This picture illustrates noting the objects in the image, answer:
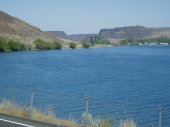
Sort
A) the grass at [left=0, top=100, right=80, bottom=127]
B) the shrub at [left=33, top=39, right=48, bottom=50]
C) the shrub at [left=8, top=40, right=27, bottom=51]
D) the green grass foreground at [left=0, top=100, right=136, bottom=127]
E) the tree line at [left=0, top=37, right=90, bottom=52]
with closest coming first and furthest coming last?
the green grass foreground at [left=0, top=100, right=136, bottom=127] → the grass at [left=0, top=100, right=80, bottom=127] → the tree line at [left=0, top=37, right=90, bottom=52] → the shrub at [left=8, top=40, right=27, bottom=51] → the shrub at [left=33, top=39, right=48, bottom=50]

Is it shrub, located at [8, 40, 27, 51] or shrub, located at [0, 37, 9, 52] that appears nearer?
shrub, located at [0, 37, 9, 52]

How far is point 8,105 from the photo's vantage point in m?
19.0

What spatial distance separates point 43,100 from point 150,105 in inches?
408

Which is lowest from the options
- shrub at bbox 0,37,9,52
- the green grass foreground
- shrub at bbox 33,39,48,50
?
shrub at bbox 33,39,48,50

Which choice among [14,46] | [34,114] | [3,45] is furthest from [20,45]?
[34,114]

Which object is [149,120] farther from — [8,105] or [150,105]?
[8,105]

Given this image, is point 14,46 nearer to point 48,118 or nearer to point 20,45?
point 20,45

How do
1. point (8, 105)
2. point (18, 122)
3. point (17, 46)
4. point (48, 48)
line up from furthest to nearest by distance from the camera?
1. point (48, 48)
2. point (17, 46)
3. point (8, 105)
4. point (18, 122)

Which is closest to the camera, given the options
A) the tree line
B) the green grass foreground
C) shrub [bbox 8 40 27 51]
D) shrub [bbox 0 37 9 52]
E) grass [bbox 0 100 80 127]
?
the green grass foreground

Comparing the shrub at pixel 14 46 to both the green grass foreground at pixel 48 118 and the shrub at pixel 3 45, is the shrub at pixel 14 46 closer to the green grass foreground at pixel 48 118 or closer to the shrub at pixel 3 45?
the shrub at pixel 3 45

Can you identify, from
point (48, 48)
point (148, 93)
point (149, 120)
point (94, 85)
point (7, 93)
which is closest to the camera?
point (7, 93)

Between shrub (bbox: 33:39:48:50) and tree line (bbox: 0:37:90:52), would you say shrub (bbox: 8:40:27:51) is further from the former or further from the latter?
shrub (bbox: 33:39:48:50)

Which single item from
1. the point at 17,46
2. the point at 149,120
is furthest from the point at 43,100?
the point at 17,46

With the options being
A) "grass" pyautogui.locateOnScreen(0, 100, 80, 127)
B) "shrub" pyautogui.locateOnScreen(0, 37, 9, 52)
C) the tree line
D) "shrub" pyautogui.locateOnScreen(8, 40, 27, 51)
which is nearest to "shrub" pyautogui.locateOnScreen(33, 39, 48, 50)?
the tree line
